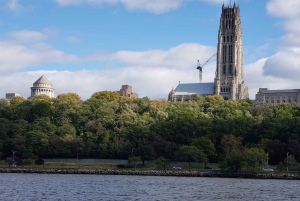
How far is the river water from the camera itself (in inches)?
2416

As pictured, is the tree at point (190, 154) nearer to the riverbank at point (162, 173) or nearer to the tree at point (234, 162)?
the riverbank at point (162, 173)

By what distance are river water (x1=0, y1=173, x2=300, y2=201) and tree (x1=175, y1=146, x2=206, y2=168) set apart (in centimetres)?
2206

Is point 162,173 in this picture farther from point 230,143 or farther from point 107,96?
point 107,96

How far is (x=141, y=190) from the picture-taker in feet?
225

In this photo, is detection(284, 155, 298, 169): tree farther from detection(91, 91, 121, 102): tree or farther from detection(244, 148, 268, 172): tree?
detection(91, 91, 121, 102): tree

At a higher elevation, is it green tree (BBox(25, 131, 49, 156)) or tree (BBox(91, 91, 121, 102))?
tree (BBox(91, 91, 121, 102))

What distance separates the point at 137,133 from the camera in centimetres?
12094

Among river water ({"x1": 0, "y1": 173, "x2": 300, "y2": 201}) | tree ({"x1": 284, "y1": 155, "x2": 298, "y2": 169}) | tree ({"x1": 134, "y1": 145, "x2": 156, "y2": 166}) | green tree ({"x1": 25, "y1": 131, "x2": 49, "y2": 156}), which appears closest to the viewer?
river water ({"x1": 0, "y1": 173, "x2": 300, "y2": 201})

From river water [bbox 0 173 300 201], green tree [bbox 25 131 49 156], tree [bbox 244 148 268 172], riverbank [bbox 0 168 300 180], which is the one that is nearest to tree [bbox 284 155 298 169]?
tree [bbox 244 148 268 172]

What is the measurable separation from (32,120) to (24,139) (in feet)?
73.0

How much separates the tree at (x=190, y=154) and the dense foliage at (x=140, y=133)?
0.18 meters

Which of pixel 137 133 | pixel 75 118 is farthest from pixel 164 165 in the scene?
pixel 75 118

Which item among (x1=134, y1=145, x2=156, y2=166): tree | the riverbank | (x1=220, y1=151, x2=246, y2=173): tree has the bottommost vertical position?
the riverbank

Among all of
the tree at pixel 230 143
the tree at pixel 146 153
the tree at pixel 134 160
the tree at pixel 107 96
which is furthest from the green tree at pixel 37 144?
the tree at pixel 107 96
